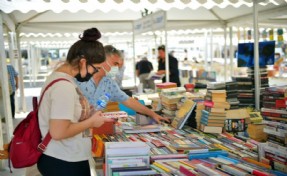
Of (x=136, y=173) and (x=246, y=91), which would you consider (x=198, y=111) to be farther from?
(x=136, y=173)

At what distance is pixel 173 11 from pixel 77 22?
2.04 meters

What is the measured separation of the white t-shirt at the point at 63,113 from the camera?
176cm

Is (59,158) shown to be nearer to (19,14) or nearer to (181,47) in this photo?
(19,14)

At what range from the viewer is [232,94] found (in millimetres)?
3594

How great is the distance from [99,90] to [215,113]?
3.29ft

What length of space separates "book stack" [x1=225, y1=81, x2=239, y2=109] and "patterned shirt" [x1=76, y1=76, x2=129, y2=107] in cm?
101

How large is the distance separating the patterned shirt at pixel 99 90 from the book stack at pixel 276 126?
124cm

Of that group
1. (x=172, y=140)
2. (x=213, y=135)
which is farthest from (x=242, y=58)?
(x=172, y=140)

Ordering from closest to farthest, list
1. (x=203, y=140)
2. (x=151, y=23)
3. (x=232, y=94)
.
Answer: (x=203, y=140), (x=232, y=94), (x=151, y=23)

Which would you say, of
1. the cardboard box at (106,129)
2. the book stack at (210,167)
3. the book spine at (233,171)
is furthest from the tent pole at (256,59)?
the book spine at (233,171)

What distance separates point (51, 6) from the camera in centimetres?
436

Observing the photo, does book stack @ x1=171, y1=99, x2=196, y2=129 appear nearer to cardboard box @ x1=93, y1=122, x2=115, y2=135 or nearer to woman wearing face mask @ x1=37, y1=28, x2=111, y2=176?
cardboard box @ x1=93, y1=122, x2=115, y2=135

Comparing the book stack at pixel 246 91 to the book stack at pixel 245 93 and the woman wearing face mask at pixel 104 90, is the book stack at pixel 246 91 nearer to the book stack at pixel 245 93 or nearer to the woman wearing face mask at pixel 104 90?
the book stack at pixel 245 93

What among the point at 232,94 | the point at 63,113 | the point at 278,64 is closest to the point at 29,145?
the point at 63,113
